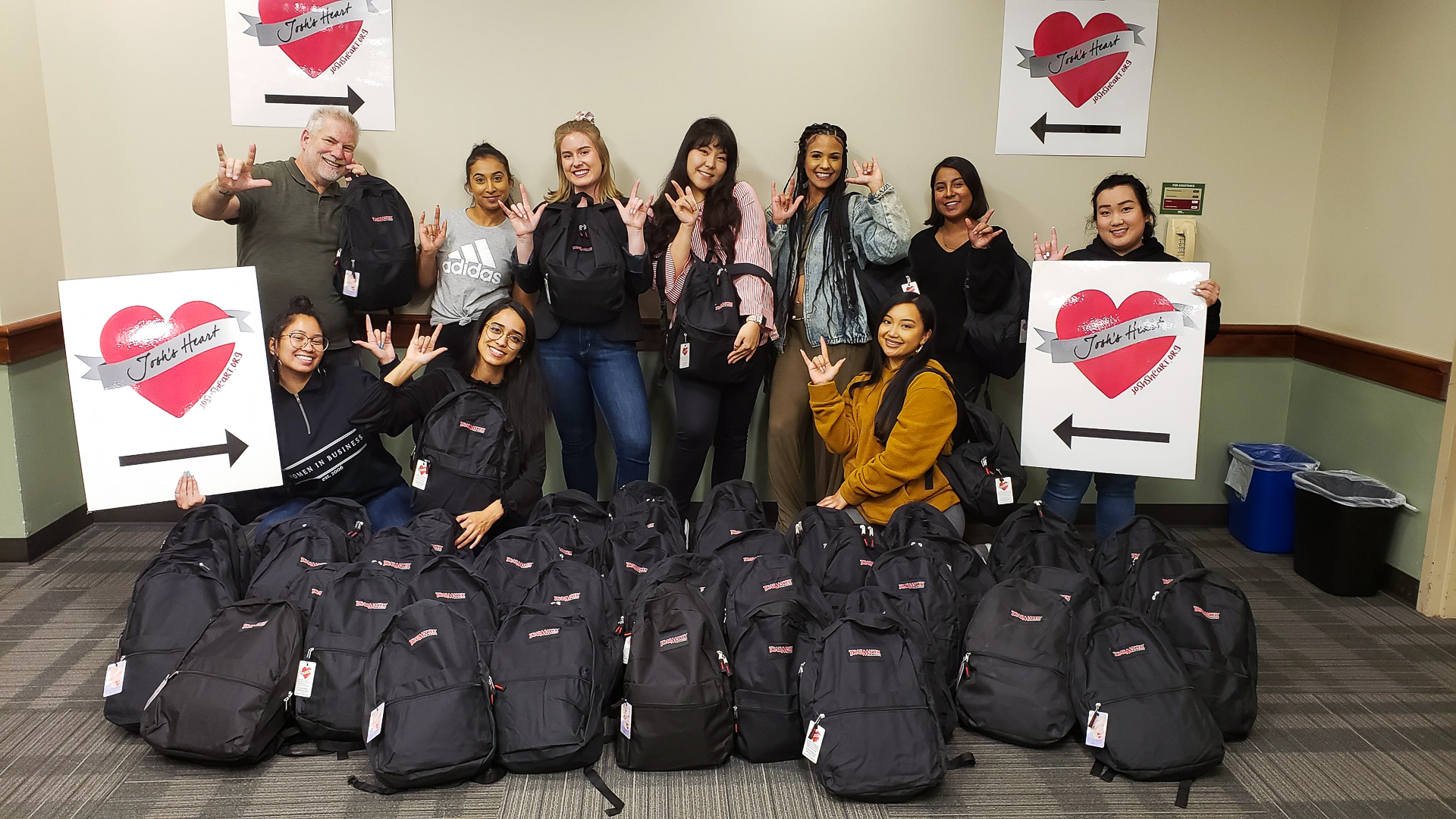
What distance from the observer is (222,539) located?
9.00 feet

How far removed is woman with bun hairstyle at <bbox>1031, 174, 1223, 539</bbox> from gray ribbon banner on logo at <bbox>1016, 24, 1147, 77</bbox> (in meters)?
0.67

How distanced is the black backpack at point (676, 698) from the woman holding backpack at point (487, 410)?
91 centimetres

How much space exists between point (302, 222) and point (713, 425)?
1.67 meters

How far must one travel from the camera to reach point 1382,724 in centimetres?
258

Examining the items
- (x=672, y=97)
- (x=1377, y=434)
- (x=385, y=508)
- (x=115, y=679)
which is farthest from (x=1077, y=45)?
(x=115, y=679)

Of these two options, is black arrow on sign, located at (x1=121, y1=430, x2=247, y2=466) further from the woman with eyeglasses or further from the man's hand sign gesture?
the man's hand sign gesture

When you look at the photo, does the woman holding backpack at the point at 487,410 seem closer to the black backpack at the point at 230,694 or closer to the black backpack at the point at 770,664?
the black backpack at the point at 230,694

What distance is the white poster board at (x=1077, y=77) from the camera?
147 inches

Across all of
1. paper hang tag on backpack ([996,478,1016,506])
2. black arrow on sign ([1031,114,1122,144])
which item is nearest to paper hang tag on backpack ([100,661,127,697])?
paper hang tag on backpack ([996,478,1016,506])

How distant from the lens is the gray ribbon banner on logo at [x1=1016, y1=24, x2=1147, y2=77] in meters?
3.76

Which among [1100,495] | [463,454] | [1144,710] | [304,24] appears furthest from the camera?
[304,24]

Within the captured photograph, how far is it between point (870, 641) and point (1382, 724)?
151 cm

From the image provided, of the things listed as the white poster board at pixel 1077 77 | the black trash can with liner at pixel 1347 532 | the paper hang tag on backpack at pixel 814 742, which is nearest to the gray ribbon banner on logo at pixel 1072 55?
the white poster board at pixel 1077 77

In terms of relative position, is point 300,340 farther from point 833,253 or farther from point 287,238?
point 833,253
